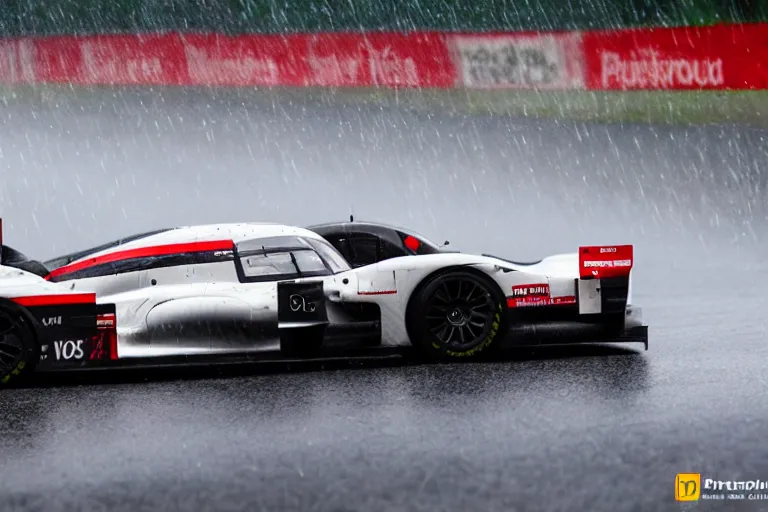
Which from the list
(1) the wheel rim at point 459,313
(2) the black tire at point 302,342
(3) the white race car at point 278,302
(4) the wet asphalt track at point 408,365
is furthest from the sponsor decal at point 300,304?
(1) the wheel rim at point 459,313

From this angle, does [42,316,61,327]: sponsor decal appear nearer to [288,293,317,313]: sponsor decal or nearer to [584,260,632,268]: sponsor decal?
[288,293,317,313]: sponsor decal

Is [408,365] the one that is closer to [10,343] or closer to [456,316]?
[456,316]

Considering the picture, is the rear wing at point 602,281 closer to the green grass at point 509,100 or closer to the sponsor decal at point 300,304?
the sponsor decal at point 300,304

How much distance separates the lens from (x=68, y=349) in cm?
682

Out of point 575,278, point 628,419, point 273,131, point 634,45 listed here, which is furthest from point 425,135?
point 628,419

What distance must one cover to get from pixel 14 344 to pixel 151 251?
1.04 metres

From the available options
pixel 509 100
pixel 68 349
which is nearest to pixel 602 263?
pixel 68 349

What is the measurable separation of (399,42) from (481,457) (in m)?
10.2

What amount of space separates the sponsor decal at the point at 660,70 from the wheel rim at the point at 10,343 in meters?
8.66

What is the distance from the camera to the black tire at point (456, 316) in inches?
285

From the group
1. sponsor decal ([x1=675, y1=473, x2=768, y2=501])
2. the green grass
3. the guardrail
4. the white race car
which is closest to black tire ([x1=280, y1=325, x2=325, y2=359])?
the white race car

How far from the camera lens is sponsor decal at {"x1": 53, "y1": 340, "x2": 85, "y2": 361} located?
22.3 ft

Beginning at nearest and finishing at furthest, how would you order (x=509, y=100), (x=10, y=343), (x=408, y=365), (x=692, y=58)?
1. (x=10, y=343)
2. (x=408, y=365)
3. (x=692, y=58)
4. (x=509, y=100)

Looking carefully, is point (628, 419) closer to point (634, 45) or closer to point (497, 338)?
point (497, 338)
